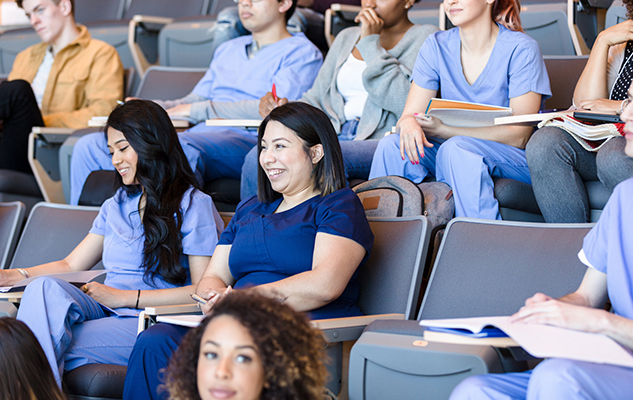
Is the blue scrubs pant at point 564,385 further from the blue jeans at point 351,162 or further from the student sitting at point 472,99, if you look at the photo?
the blue jeans at point 351,162

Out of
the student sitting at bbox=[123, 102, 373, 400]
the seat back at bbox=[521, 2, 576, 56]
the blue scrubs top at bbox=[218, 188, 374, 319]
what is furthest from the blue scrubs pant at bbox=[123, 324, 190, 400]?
the seat back at bbox=[521, 2, 576, 56]

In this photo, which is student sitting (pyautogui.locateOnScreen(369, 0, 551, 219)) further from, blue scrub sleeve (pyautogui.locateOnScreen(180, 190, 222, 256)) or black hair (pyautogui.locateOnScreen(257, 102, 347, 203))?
blue scrub sleeve (pyautogui.locateOnScreen(180, 190, 222, 256))

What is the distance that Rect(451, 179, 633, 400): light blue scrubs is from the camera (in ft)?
3.42

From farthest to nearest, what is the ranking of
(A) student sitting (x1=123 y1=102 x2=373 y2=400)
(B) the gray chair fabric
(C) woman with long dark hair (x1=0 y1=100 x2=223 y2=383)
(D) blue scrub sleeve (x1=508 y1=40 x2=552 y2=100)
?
(D) blue scrub sleeve (x1=508 y1=40 x2=552 y2=100) < (C) woman with long dark hair (x1=0 y1=100 x2=223 y2=383) < (A) student sitting (x1=123 y1=102 x2=373 y2=400) < (B) the gray chair fabric

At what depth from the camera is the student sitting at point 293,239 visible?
159 centimetres

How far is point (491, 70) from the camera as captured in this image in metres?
2.30

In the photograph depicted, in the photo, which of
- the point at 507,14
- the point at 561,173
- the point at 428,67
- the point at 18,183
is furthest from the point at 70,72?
the point at 561,173

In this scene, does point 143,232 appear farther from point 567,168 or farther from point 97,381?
point 567,168

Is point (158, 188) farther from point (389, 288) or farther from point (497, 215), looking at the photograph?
point (497, 215)

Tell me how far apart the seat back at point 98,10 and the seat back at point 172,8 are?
369mm

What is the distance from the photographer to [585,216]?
195 centimetres

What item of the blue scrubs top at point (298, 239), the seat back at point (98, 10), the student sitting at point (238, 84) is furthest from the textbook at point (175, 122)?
the seat back at point (98, 10)

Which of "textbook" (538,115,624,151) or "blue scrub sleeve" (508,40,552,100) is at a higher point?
"blue scrub sleeve" (508,40,552,100)

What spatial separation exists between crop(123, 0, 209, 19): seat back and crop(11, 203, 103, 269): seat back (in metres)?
2.52
